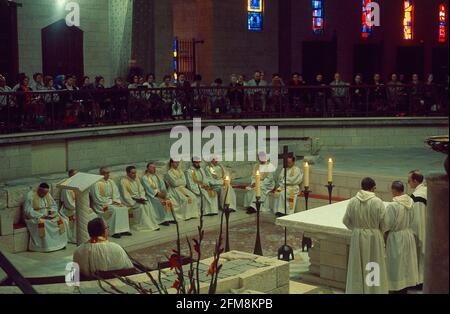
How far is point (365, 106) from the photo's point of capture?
61.1 feet

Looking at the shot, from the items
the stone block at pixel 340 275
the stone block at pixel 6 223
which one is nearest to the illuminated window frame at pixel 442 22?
the stone block at pixel 6 223

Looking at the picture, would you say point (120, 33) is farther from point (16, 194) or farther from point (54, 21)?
point (16, 194)

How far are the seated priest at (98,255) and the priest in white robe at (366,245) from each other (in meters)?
2.52

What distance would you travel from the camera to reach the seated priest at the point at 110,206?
1298 cm

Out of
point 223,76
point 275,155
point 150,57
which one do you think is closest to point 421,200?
point 275,155

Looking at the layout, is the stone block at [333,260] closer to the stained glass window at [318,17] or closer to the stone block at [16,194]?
the stone block at [16,194]

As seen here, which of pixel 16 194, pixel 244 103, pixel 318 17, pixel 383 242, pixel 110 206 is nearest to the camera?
pixel 383 242

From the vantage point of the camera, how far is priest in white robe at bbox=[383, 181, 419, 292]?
875 centimetres

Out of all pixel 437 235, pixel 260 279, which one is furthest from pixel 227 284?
pixel 437 235

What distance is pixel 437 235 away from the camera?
3.96 meters

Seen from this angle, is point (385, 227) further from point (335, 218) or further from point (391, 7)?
point (391, 7)

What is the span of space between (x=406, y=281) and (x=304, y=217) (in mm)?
1423

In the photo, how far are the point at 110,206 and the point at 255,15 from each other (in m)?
12.3

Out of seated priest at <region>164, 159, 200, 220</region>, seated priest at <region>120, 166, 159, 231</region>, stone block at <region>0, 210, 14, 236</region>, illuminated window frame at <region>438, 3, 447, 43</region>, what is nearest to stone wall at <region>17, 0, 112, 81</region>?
seated priest at <region>164, 159, 200, 220</region>
